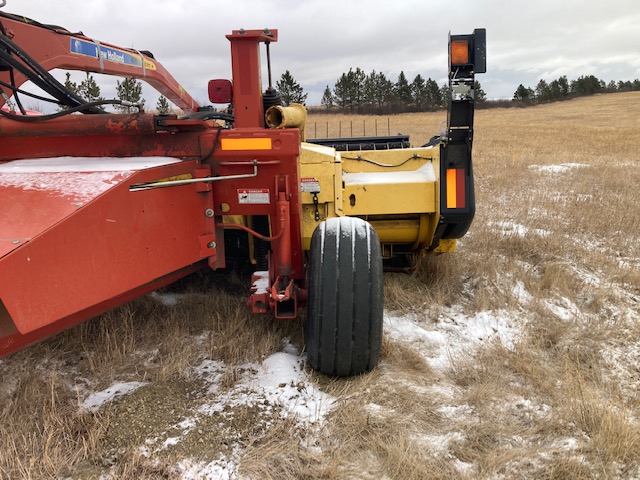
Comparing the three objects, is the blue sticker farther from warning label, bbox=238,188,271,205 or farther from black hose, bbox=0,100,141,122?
warning label, bbox=238,188,271,205

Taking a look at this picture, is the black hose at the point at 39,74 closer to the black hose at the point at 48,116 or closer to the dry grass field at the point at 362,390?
the black hose at the point at 48,116

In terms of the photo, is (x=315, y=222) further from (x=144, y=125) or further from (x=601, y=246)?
(x=601, y=246)

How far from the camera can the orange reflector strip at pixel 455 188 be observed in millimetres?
3770

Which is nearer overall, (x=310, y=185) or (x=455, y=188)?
(x=310, y=185)

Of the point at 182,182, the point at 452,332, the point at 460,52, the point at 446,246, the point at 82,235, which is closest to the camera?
the point at 82,235

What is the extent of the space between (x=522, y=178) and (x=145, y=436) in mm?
10671

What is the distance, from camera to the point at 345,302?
2557 millimetres

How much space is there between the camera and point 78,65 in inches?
134

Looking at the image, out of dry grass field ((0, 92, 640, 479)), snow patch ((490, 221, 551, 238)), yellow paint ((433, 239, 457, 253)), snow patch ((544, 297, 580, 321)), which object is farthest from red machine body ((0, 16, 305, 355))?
snow patch ((490, 221, 551, 238))

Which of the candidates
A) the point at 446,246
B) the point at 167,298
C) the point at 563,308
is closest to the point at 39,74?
the point at 167,298

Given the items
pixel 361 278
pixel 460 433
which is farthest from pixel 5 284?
pixel 460 433

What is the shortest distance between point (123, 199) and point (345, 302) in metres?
1.13

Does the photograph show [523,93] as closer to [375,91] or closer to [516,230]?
[375,91]

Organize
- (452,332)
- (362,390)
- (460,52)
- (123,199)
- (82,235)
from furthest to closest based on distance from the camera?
(452,332), (460,52), (362,390), (123,199), (82,235)
